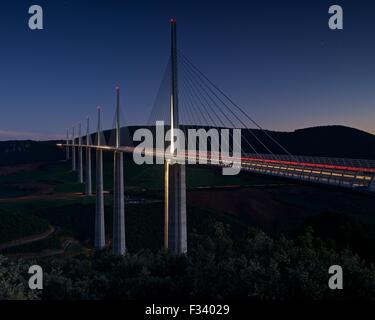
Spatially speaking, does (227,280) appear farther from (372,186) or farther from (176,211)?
(176,211)

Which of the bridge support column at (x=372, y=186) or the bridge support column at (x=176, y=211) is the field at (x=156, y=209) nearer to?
the bridge support column at (x=176, y=211)

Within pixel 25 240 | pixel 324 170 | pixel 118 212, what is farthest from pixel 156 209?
pixel 324 170

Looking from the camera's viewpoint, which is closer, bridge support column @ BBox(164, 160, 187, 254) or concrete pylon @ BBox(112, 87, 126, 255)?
bridge support column @ BBox(164, 160, 187, 254)

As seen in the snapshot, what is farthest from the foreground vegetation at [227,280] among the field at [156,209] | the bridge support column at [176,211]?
the field at [156,209]

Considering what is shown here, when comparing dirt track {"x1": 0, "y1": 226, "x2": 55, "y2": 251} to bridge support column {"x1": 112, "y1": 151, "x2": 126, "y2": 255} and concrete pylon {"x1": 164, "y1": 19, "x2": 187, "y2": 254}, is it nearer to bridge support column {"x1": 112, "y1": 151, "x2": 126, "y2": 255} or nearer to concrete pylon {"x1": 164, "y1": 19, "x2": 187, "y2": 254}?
bridge support column {"x1": 112, "y1": 151, "x2": 126, "y2": 255}

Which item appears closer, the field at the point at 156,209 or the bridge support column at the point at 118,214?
the bridge support column at the point at 118,214

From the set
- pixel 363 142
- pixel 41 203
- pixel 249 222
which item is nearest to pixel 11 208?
pixel 41 203

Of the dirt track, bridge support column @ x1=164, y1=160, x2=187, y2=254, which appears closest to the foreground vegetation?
bridge support column @ x1=164, y1=160, x2=187, y2=254

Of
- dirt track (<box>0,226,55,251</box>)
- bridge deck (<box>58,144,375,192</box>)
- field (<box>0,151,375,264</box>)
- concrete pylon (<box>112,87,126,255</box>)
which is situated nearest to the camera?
bridge deck (<box>58,144,375,192</box>)

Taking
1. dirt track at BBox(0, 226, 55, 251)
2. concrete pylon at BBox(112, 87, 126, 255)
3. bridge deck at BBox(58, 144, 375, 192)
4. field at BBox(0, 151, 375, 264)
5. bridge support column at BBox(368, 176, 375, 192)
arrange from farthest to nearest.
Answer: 1. field at BBox(0, 151, 375, 264)
2. dirt track at BBox(0, 226, 55, 251)
3. concrete pylon at BBox(112, 87, 126, 255)
4. bridge deck at BBox(58, 144, 375, 192)
5. bridge support column at BBox(368, 176, 375, 192)

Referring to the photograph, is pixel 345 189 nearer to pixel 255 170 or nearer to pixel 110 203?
pixel 255 170

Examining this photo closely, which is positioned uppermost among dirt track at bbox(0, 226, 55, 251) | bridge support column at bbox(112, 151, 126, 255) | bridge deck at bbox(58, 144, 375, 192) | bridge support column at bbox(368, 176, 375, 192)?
bridge deck at bbox(58, 144, 375, 192)
